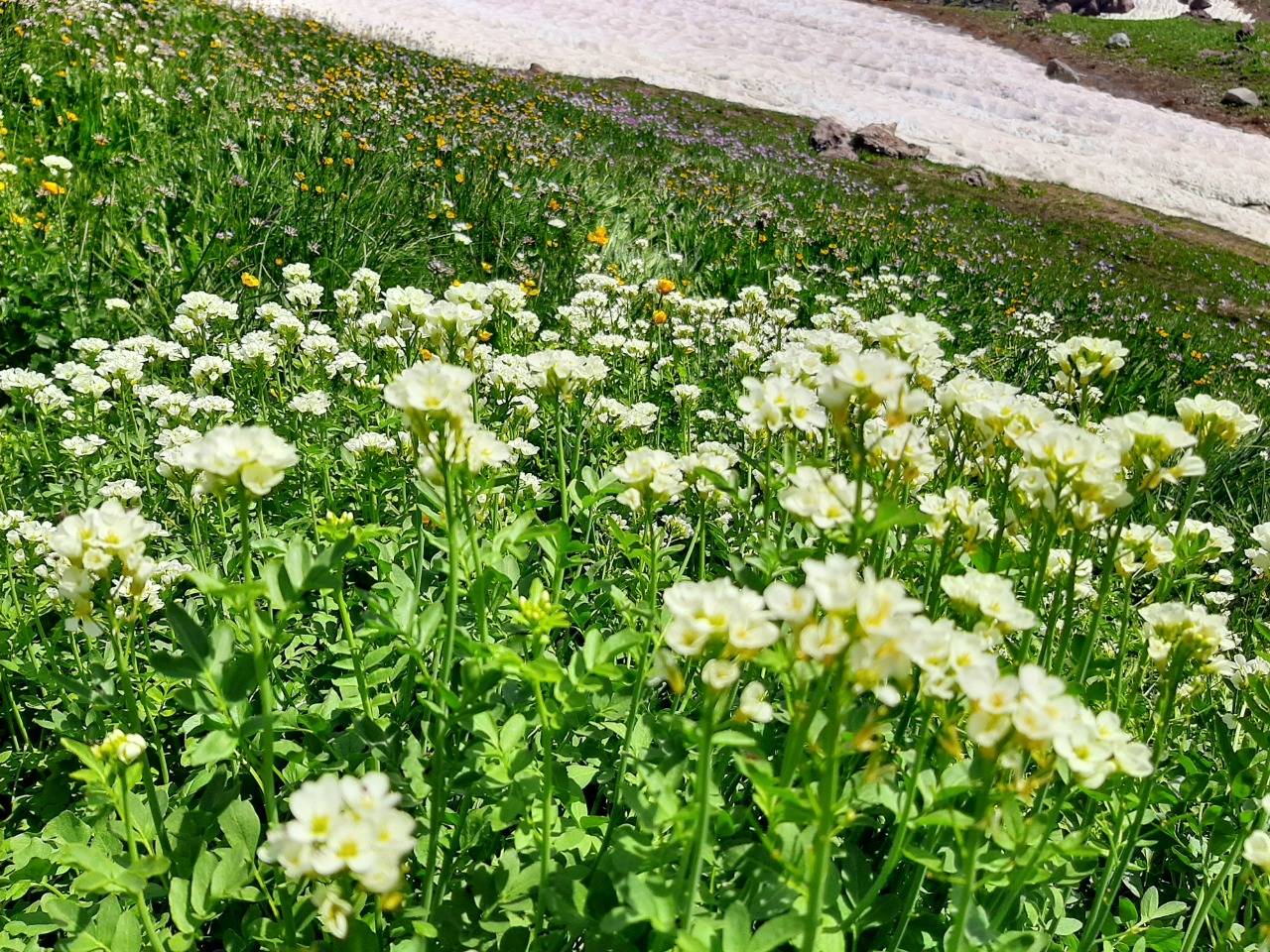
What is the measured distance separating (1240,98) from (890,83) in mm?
16320

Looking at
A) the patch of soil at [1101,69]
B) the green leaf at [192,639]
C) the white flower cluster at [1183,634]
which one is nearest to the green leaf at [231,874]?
the green leaf at [192,639]

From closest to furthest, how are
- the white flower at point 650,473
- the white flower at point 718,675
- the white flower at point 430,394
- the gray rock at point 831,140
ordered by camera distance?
the white flower at point 718,675 → the white flower at point 430,394 → the white flower at point 650,473 → the gray rock at point 831,140

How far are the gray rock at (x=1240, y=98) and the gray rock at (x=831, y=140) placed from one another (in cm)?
→ 2362

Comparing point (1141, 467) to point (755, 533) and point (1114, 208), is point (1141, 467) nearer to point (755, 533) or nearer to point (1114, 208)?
point (755, 533)

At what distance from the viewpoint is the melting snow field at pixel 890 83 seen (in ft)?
84.3

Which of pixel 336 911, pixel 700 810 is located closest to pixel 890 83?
pixel 700 810

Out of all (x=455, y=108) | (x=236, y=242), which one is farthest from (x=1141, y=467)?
(x=455, y=108)

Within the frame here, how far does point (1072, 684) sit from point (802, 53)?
120 feet

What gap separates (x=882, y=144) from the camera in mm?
23516

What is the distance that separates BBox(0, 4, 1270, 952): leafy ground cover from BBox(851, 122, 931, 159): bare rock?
20.4 metres

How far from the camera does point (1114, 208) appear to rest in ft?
76.2

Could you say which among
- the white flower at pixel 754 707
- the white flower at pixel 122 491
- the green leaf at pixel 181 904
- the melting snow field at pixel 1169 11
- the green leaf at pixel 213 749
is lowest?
the green leaf at pixel 181 904

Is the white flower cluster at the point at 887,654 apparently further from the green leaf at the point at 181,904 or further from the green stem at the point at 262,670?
the green leaf at the point at 181,904

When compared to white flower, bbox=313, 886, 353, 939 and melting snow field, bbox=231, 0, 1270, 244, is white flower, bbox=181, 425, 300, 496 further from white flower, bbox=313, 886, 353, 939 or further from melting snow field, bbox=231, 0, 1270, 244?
melting snow field, bbox=231, 0, 1270, 244
